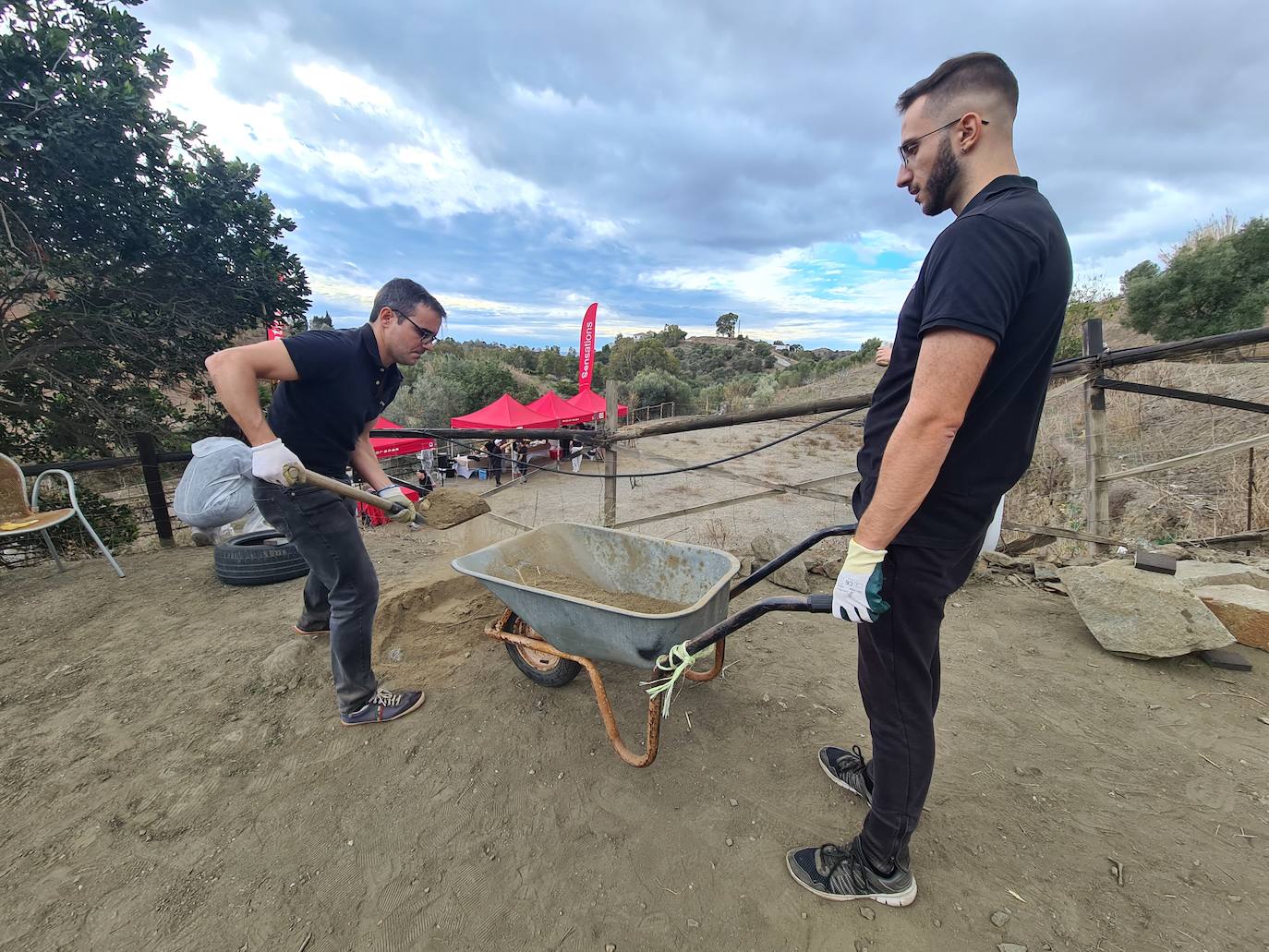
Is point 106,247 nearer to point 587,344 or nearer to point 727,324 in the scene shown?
point 587,344

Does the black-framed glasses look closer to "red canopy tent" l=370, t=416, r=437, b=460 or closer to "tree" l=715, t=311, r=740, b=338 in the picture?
"red canopy tent" l=370, t=416, r=437, b=460

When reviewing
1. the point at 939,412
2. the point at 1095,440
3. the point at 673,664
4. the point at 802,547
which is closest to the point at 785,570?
the point at 802,547

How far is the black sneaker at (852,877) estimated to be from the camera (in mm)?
1479

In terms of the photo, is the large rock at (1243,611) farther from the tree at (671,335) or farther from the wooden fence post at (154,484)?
the tree at (671,335)

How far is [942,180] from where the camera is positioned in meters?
1.29

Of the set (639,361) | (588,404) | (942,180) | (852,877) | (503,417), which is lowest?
(852,877)

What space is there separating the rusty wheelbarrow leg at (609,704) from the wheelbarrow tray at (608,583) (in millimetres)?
48

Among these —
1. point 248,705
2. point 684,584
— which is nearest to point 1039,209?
point 684,584

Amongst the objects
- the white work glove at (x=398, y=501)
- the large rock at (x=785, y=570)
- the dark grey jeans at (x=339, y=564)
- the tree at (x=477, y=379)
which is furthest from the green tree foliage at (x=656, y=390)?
the dark grey jeans at (x=339, y=564)

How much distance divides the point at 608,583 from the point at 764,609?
4.86 feet

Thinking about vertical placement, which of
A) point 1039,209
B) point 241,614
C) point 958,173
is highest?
point 958,173

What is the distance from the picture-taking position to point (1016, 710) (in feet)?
7.50

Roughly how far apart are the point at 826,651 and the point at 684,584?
930mm

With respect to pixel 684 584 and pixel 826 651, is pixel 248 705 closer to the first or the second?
pixel 684 584
